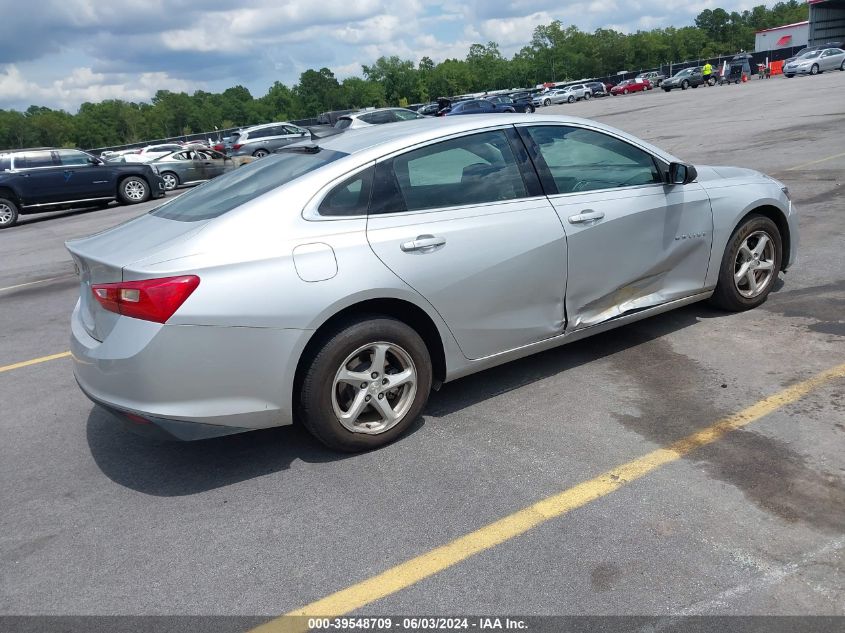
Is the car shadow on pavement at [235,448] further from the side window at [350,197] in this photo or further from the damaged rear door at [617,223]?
the side window at [350,197]

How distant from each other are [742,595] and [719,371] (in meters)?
2.20

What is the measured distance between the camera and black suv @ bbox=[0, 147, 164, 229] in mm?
18031

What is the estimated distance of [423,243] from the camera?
395 cm

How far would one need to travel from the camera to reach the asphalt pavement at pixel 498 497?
285 centimetres

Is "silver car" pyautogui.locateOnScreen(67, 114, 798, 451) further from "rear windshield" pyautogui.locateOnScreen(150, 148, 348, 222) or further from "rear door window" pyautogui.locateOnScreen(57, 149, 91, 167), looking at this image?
"rear door window" pyautogui.locateOnScreen(57, 149, 91, 167)

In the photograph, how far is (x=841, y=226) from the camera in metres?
8.05

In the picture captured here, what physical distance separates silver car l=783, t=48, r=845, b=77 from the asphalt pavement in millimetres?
51999

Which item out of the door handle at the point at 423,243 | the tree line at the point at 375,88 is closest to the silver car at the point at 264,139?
the door handle at the point at 423,243

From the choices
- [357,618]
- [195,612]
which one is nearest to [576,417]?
[357,618]

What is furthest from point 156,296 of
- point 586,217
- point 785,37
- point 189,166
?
point 785,37

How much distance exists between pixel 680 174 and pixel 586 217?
0.99 metres

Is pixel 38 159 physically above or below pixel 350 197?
above

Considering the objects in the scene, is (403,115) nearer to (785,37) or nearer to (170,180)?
(170,180)

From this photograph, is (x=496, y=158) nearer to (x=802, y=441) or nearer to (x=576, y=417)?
(x=576, y=417)
